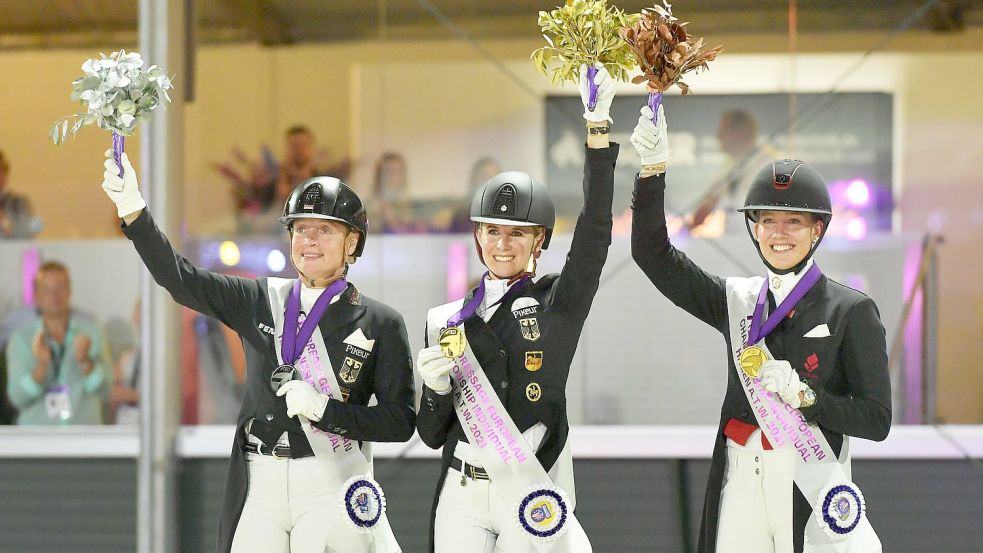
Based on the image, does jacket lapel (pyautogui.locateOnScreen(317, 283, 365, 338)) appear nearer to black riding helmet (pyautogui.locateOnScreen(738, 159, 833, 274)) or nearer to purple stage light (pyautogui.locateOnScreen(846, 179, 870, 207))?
black riding helmet (pyautogui.locateOnScreen(738, 159, 833, 274))

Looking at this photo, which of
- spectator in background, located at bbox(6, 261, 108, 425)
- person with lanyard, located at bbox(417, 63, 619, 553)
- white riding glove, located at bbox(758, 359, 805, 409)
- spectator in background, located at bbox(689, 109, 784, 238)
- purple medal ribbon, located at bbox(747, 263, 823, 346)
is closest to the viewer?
white riding glove, located at bbox(758, 359, 805, 409)

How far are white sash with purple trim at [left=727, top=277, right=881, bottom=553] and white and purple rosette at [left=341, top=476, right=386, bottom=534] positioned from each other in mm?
1153

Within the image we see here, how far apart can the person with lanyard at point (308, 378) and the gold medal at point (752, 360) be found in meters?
1.03

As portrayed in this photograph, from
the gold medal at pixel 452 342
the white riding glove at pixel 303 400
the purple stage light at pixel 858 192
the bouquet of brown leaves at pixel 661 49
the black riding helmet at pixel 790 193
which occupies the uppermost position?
the bouquet of brown leaves at pixel 661 49

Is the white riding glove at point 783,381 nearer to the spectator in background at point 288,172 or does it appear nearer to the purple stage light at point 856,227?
the purple stage light at point 856,227

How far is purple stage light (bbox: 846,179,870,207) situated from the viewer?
559cm

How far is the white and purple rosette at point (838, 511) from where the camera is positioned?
3.14 m

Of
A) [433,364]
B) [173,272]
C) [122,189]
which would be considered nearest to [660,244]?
[433,364]

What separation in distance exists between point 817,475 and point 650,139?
42.3 inches

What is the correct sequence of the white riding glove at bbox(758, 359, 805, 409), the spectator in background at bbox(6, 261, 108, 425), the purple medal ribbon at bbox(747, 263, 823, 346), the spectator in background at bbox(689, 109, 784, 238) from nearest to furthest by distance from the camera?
1. the white riding glove at bbox(758, 359, 805, 409)
2. the purple medal ribbon at bbox(747, 263, 823, 346)
3. the spectator in background at bbox(6, 261, 108, 425)
4. the spectator in background at bbox(689, 109, 784, 238)

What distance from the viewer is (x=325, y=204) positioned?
3.49 m

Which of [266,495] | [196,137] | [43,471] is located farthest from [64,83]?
[266,495]

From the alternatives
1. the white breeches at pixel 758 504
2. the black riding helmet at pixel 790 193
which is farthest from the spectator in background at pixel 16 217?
the white breeches at pixel 758 504

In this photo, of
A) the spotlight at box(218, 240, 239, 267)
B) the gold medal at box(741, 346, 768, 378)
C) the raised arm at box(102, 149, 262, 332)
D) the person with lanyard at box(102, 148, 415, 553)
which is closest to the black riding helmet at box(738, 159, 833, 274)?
the gold medal at box(741, 346, 768, 378)
